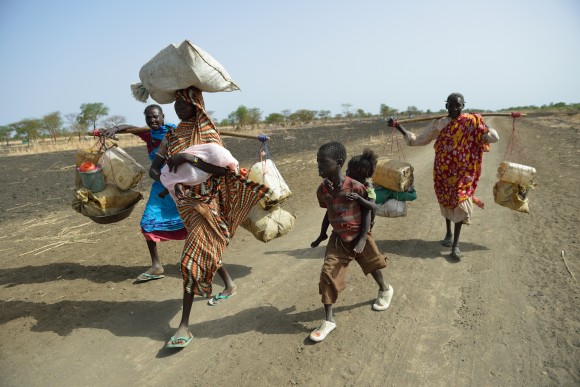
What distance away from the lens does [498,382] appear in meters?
2.54

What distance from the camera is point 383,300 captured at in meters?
3.59

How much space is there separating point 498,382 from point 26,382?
3.46 m

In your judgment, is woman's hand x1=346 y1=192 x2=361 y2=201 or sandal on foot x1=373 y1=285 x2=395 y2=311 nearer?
woman's hand x1=346 y1=192 x2=361 y2=201

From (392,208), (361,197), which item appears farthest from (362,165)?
(392,208)

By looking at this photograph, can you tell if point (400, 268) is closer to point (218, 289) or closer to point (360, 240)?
point (360, 240)

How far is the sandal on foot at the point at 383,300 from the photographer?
3537mm

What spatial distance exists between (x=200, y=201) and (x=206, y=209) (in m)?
0.09

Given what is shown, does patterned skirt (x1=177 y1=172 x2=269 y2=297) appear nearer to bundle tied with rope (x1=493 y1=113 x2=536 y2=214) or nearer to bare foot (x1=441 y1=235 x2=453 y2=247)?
bare foot (x1=441 y1=235 x2=453 y2=247)

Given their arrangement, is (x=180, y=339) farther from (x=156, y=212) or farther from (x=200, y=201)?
(x=156, y=212)

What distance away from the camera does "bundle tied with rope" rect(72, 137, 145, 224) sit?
421cm

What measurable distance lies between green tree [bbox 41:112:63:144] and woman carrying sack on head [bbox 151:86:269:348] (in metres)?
58.1

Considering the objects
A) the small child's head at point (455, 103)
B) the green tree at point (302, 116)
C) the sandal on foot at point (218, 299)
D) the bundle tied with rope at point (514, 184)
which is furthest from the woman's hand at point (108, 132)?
the green tree at point (302, 116)

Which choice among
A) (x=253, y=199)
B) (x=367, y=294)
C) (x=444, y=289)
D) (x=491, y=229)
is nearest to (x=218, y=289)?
(x=253, y=199)

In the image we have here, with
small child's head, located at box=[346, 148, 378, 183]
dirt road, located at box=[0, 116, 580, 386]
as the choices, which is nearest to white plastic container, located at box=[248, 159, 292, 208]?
small child's head, located at box=[346, 148, 378, 183]
